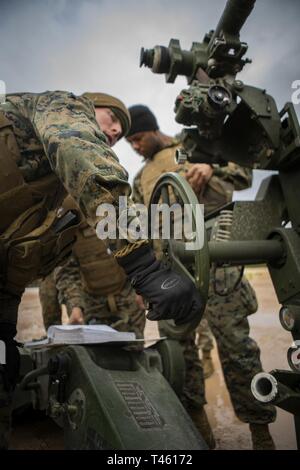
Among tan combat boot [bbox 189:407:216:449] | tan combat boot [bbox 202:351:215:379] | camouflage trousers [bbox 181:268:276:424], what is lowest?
tan combat boot [bbox 202:351:215:379]

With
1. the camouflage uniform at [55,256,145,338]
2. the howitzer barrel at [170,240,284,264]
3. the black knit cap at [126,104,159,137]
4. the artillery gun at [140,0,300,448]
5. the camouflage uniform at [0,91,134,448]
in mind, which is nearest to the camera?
the camouflage uniform at [0,91,134,448]

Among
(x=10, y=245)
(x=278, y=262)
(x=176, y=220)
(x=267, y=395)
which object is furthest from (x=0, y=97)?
(x=267, y=395)

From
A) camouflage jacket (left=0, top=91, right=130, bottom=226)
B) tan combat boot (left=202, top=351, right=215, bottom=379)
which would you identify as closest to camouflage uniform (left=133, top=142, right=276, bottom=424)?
camouflage jacket (left=0, top=91, right=130, bottom=226)

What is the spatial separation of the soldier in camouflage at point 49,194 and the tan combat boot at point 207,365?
8.63 ft

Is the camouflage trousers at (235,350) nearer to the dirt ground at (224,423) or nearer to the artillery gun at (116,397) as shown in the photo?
the dirt ground at (224,423)

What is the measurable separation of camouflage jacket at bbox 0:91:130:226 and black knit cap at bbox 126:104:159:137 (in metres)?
1.85

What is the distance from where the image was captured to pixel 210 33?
2.47 m

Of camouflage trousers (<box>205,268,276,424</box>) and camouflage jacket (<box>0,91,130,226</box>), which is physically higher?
camouflage jacket (<box>0,91,130,226</box>)

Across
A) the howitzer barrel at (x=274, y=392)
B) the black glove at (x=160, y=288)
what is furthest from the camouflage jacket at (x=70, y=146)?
the howitzer barrel at (x=274, y=392)

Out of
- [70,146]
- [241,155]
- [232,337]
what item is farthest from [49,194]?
[232,337]

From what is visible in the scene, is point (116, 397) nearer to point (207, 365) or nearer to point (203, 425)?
point (203, 425)

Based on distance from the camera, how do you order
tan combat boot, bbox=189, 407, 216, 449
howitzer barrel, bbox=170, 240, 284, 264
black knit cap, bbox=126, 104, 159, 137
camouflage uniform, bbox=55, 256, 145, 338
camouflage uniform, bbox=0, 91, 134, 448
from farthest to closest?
1. black knit cap, bbox=126, 104, 159, 137
2. camouflage uniform, bbox=55, 256, 145, 338
3. tan combat boot, bbox=189, 407, 216, 449
4. howitzer barrel, bbox=170, 240, 284, 264
5. camouflage uniform, bbox=0, 91, 134, 448

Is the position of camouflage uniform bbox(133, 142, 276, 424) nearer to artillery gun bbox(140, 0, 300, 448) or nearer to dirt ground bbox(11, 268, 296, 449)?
dirt ground bbox(11, 268, 296, 449)

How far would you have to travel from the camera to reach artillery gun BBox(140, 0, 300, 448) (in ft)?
5.26
